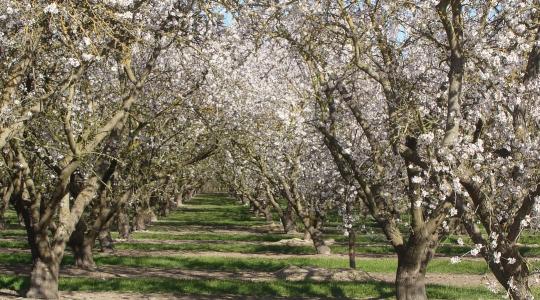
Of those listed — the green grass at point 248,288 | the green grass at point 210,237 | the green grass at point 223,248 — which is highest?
the green grass at point 210,237

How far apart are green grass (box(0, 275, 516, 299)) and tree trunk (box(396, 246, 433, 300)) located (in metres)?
4.35

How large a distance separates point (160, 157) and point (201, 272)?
4.06 m

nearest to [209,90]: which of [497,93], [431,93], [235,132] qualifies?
[235,132]

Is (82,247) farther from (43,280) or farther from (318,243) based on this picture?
(318,243)

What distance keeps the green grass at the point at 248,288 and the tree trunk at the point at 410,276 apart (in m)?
4.35

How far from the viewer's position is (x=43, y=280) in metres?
16.0

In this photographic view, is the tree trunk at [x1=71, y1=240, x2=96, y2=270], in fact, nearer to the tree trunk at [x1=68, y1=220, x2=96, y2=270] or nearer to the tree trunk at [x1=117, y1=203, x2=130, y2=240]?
the tree trunk at [x1=68, y1=220, x2=96, y2=270]

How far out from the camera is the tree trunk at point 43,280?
15961 millimetres

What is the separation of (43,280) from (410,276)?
8.21 meters

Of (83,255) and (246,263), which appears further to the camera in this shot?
(246,263)

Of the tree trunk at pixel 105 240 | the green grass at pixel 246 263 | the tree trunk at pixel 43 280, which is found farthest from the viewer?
the tree trunk at pixel 105 240

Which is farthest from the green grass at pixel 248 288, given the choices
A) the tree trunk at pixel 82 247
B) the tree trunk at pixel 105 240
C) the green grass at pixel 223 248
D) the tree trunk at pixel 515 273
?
the green grass at pixel 223 248

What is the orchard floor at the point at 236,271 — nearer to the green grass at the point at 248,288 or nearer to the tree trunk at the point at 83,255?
the green grass at the point at 248,288

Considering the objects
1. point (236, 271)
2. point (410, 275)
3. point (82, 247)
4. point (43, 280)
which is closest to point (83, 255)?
point (82, 247)
